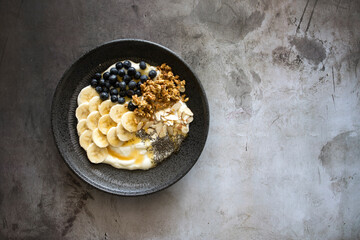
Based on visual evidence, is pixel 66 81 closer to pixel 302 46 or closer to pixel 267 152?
pixel 267 152

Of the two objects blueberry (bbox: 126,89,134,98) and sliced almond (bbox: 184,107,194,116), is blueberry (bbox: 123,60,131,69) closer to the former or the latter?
blueberry (bbox: 126,89,134,98)

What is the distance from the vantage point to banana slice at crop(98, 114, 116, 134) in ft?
7.21

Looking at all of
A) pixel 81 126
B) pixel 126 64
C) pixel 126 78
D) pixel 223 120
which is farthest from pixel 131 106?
pixel 223 120

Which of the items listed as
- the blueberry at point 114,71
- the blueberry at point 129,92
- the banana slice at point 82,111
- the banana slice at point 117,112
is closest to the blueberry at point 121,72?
the blueberry at point 114,71

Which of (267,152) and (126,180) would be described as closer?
(126,180)

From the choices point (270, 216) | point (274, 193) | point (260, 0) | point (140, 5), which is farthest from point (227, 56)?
point (270, 216)

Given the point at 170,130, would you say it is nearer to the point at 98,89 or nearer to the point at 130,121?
the point at 130,121

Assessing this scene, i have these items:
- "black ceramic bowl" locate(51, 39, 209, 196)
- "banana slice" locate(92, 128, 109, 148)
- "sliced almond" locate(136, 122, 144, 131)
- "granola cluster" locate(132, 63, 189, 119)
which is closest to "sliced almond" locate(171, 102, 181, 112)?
"granola cluster" locate(132, 63, 189, 119)

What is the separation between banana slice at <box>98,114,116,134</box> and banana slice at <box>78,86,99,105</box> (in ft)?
0.67

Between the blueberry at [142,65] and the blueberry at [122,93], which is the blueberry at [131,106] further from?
the blueberry at [142,65]

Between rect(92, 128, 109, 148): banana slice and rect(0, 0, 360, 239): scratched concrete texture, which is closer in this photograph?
rect(92, 128, 109, 148): banana slice

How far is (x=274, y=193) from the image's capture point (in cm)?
249

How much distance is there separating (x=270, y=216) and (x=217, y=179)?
1.79ft

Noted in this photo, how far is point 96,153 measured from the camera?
2.25m
